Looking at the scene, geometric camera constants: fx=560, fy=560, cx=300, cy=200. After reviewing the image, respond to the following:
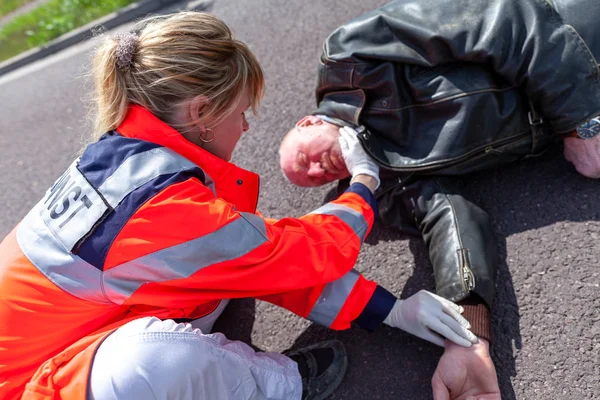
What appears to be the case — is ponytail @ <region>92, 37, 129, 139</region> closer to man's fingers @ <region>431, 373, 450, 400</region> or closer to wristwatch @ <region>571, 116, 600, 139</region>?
man's fingers @ <region>431, 373, 450, 400</region>

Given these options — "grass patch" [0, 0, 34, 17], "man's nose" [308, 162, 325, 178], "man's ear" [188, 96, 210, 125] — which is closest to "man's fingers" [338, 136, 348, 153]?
"man's nose" [308, 162, 325, 178]

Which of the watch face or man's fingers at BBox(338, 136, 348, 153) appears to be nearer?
the watch face

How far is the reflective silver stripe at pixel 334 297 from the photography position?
77.5 inches

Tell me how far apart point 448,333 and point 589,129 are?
957 mm

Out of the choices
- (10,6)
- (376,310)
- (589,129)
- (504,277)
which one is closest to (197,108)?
(376,310)

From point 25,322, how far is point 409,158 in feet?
4.90

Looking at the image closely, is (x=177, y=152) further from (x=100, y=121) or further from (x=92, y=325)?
(x=92, y=325)

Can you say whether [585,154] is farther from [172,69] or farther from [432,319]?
[172,69]

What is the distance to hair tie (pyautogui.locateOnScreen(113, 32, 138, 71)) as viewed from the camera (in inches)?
67.8

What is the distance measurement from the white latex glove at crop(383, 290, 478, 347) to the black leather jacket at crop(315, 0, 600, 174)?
1.88 ft

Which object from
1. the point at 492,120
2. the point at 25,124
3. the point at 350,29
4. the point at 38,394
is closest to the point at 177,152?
the point at 38,394

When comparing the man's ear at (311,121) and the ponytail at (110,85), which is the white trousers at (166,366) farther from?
the man's ear at (311,121)

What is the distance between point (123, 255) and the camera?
1569mm

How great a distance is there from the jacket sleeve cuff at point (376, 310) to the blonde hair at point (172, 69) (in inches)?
32.7
